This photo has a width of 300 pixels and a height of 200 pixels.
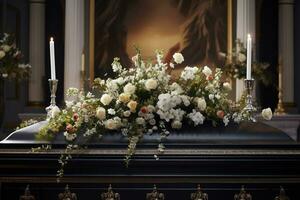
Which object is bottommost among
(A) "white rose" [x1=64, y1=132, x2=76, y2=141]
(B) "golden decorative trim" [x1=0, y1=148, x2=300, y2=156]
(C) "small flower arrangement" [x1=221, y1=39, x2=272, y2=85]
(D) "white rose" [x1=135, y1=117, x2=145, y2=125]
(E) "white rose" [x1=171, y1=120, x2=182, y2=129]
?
(B) "golden decorative trim" [x1=0, y1=148, x2=300, y2=156]

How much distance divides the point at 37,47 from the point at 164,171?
6525 mm

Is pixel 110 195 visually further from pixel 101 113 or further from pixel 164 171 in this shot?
pixel 101 113

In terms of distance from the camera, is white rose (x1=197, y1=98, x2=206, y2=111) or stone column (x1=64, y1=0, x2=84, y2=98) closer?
white rose (x1=197, y1=98, x2=206, y2=111)

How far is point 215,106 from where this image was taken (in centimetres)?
315

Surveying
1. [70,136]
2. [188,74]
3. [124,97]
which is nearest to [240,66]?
[188,74]

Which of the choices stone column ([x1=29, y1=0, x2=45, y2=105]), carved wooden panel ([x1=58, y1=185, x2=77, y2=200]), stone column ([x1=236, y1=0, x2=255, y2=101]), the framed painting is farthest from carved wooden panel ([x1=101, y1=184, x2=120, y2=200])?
stone column ([x1=29, y1=0, x2=45, y2=105])

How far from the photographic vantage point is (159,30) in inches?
354

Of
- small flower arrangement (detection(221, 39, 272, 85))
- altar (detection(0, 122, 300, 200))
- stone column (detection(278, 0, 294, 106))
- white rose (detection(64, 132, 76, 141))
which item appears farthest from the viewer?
stone column (detection(278, 0, 294, 106))

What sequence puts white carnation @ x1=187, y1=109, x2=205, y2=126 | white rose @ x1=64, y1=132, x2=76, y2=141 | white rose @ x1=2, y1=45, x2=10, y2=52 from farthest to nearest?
white rose @ x1=2, y1=45, x2=10, y2=52 → white carnation @ x1=187, y1=109, x2=205, y2=126 → white rose @ x1=64, y1=132, x2=76, y2=141

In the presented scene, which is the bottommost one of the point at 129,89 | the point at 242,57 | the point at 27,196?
the point at 27,196

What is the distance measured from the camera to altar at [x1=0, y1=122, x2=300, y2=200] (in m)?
2.80

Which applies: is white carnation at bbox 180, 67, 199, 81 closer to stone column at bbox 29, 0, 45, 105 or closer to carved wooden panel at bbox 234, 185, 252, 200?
carved wooden panel at bbox 234, 185, 252, 200

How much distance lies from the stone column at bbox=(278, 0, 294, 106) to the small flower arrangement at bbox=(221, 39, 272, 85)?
0.88 meters

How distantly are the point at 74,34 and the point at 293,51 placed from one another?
10.0 feet
